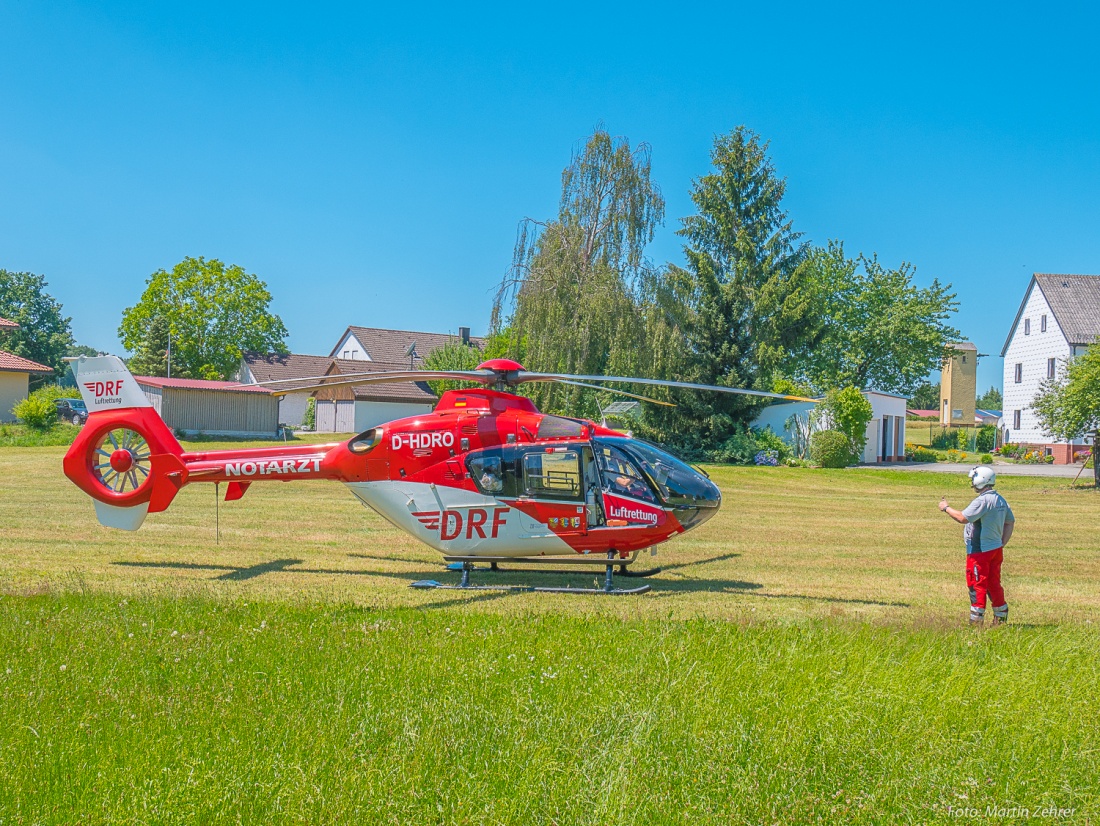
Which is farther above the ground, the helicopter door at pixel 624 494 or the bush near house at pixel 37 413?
the bush near house at pixel 37 413

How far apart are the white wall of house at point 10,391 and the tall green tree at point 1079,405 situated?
139 ft

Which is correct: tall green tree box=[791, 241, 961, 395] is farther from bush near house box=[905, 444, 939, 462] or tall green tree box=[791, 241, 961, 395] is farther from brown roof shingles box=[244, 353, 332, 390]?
brown roof shingles box=[244, 353, 332, 390]

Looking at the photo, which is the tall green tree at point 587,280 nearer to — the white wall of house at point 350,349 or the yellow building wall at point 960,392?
the white wall of house at point 350,349

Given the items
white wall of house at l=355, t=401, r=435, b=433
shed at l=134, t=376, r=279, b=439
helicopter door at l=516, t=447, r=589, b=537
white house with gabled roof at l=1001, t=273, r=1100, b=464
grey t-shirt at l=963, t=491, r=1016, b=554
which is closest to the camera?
grey t-shirt at l=963, t=491, r=1016, b=554

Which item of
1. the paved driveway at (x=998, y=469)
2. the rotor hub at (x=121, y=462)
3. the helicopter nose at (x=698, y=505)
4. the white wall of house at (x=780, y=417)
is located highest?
the white wall of house at (x=780, y=417)

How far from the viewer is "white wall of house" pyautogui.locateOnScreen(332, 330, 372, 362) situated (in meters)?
65.9

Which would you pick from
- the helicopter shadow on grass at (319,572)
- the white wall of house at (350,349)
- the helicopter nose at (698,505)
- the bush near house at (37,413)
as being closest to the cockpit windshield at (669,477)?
the helicopter nose at (698,505)

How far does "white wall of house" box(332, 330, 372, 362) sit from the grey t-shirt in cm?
5858

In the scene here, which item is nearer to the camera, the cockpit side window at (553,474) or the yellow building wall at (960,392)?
the cockpit side window at (553,474)

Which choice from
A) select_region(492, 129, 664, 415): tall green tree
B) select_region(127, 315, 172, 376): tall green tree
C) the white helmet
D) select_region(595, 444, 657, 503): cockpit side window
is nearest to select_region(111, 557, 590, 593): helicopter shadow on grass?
select_region(595, 444, 657, 503): cockpit side window

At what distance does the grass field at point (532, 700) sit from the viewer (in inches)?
183

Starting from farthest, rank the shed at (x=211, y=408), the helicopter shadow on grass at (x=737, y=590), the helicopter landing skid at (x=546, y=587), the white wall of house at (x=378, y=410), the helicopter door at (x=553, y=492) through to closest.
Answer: the white wall of house at (x=378, y=410)
the shed at (x=211, y=408)
the helicopter door at (x=553, y=492)
the helicopter landing skid at (x=546, y=587)
the helicopter shadow on grass at (x=737, y=590)

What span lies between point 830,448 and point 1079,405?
28.3ft

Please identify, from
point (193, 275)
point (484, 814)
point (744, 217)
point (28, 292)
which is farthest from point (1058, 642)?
point (28, 292)
